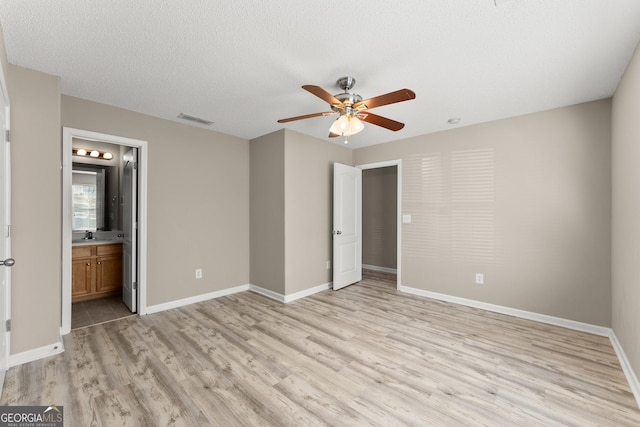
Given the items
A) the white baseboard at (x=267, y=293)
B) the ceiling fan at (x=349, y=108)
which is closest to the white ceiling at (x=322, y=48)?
the ceiling fan at (x=349, y=108)

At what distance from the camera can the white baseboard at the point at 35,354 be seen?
7.07ft

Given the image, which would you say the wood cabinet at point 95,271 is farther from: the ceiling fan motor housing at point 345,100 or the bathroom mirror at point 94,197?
the ceiling fan motor housing at point 345,100

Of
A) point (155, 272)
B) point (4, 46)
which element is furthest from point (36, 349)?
point (4, 46)

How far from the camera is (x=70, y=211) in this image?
2.79 meters

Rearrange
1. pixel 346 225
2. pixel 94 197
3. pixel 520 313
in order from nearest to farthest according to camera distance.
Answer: pixel 520 313 → pixel 94 197 → pixel 346 225

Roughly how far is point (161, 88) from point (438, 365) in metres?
3.56

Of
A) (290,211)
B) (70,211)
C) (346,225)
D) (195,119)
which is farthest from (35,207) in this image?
(346,225)

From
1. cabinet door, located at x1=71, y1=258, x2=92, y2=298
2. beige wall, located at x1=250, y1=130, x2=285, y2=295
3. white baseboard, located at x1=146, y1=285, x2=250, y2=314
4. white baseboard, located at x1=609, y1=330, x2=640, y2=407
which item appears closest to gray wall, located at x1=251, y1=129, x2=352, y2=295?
beige wall, located at x1=250, y1=130, x2=285, y2=295

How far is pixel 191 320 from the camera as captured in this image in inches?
123

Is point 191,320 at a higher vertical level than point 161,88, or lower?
lower

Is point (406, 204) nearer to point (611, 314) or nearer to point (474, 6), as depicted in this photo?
point (611, 314)

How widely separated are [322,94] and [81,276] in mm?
4040

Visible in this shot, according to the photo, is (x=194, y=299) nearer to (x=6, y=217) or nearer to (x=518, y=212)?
(x=6, y=217)

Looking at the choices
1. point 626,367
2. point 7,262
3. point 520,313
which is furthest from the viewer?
point 520,313
